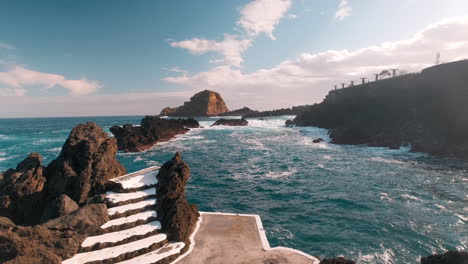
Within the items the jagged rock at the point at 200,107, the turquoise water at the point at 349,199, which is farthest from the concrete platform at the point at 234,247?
the jagged rock at the point at 200,107

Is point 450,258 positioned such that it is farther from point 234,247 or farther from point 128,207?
point 128,207

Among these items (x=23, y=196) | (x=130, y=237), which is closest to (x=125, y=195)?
(x=130, y=237)

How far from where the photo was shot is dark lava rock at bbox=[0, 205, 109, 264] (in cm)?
525

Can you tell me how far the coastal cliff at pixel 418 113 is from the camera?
83.1ft

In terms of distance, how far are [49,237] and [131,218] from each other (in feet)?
6.59

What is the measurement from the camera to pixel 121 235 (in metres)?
6.34

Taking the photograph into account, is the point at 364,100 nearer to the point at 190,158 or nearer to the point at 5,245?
the point at 190,158

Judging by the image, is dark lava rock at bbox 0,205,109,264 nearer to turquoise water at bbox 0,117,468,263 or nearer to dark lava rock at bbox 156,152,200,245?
dark lava rock at bbox 156,152,200,245

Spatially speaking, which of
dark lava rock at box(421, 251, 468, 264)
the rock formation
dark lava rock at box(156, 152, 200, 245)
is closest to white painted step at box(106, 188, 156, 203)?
dark lava rock at box(156, 152, 200, 245)

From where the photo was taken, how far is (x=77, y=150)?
9.93 metres

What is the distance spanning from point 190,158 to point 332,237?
64.1 feet

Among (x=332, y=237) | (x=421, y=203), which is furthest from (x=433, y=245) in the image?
(x=421, y=203)

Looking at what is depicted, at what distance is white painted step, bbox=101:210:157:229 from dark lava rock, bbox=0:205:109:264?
0.19 m

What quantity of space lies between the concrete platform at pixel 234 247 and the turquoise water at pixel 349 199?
185 centimetres
